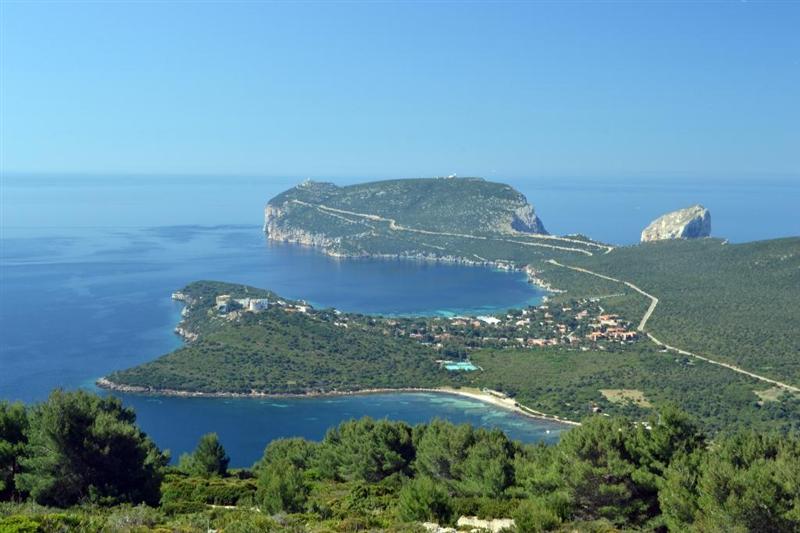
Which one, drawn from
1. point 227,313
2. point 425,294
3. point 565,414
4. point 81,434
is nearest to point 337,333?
point 227,313

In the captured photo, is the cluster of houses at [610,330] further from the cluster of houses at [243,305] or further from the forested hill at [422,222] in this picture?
the forested hill at [422,222]

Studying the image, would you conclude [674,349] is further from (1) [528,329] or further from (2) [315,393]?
(2) [315,393]

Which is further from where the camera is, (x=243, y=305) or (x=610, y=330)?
(x=243, y=305)

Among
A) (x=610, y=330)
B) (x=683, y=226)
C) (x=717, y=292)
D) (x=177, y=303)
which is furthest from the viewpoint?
(x=683, y=226)

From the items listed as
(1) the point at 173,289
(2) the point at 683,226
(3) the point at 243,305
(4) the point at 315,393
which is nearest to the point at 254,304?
(3) the point at 243,305

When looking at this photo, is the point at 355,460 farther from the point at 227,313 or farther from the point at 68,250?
the point at 68,250

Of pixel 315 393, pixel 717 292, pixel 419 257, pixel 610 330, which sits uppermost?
pixel 717 292

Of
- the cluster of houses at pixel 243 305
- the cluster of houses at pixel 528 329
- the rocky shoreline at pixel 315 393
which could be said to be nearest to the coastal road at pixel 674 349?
the cluster of houses at pixel 528 329
